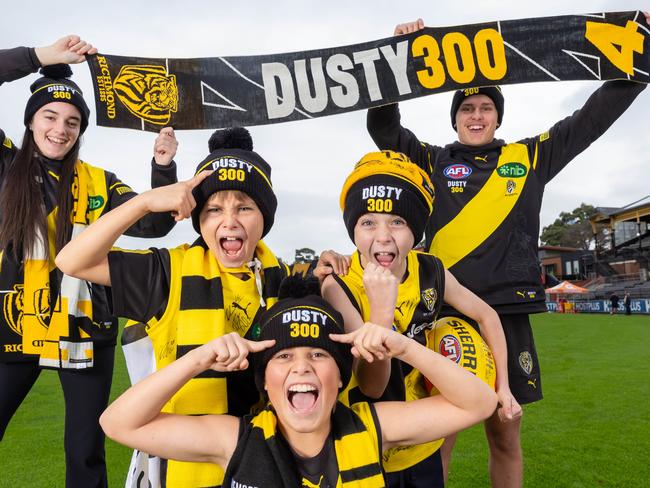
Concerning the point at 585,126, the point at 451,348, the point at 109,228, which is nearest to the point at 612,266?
the point at 585,126

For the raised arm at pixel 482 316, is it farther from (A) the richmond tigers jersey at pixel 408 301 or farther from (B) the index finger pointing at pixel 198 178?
(B) the index finger pointing at pixel 198 178

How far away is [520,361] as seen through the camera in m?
3.25

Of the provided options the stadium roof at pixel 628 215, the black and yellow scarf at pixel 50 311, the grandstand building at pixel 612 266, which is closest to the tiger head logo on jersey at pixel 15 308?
the black and yellow scarf at pixel 50 311

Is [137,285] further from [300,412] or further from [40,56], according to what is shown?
[40,56]

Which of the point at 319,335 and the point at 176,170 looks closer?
the point at 319,335

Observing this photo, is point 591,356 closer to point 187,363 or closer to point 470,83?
point 470,83

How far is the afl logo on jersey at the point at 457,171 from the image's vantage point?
329 centimetres

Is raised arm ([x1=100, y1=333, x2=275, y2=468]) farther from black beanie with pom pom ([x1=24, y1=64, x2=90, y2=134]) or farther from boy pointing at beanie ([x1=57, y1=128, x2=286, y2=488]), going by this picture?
black beanie with pom pom ([x1=24, y1=64, x2=90, y2=134])

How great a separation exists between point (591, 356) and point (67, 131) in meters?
11.9

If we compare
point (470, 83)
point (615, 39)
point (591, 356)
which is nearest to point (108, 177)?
point (470, 83)

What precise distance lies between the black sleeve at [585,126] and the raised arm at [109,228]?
225 centimetres

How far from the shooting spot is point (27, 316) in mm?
2881

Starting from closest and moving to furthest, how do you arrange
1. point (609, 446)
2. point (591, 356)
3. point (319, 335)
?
point (319, 335), point (609, 446), point (591, 356)

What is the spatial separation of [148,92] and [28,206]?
3.07 feet
